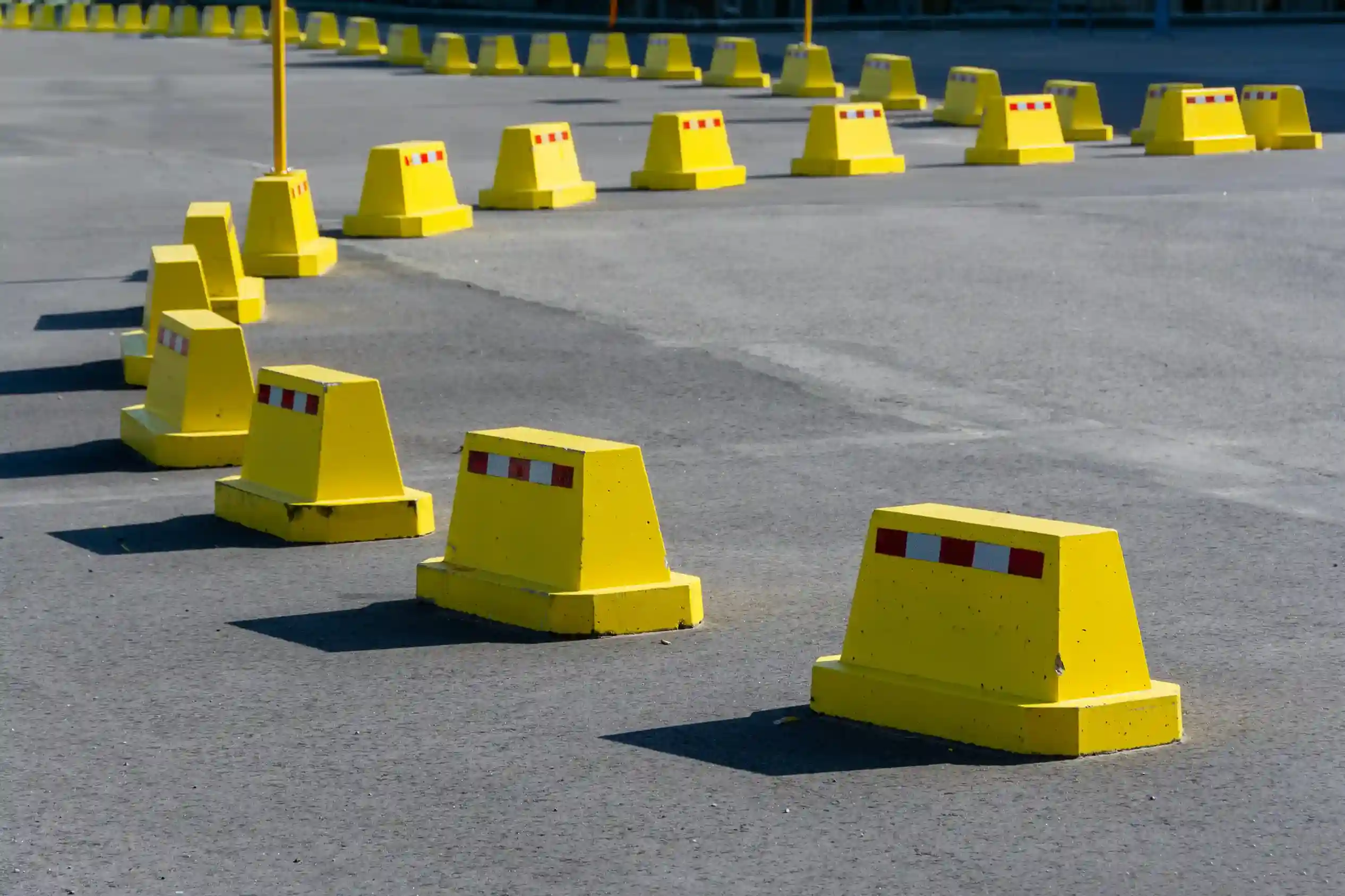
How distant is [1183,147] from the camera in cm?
2469

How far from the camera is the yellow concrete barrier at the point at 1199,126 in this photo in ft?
80.9

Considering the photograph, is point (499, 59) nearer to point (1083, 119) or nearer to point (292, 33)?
point (292, 33)

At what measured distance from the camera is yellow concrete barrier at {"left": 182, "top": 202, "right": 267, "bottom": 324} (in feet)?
46.9

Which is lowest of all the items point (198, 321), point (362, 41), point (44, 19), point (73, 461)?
point (73, 461)

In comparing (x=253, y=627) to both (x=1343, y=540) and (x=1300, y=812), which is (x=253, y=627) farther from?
(x=1343, y=540)

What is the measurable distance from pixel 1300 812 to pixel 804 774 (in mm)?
1286

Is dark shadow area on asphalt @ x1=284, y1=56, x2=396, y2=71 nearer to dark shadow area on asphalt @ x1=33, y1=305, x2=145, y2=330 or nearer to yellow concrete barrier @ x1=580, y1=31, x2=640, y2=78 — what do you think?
yellow concrete barrier @ x1=580, y1=31, x2=640, y2=78

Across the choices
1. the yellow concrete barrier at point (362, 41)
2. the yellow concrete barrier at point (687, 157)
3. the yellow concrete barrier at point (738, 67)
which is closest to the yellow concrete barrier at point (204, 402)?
the yellow concrete barrier at point (687, 157)

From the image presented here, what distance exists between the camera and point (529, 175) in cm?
2055

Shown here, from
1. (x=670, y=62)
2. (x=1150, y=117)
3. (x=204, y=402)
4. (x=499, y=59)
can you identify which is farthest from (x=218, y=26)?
(x=204, y=402)

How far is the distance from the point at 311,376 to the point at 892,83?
76.0ft

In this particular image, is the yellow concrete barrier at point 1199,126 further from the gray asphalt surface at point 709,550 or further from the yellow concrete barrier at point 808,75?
the yellow concrete barrier at point 808,75

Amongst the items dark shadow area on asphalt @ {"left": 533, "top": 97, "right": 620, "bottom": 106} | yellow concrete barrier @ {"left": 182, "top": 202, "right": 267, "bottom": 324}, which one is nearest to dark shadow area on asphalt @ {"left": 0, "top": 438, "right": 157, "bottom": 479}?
yellow concrete barrier @ {"left": 182, "top": 202, "right": 267, "bottom": 324}

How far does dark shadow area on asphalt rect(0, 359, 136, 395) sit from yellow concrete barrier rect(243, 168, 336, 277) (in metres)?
3.36
